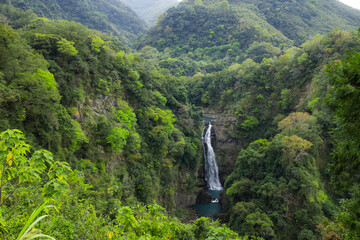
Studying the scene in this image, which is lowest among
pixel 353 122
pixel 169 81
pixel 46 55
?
pixel 169 81

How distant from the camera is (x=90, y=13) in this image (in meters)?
73.3

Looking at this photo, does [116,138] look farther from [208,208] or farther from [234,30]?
[234,30]

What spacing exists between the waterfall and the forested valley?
29.0 inches

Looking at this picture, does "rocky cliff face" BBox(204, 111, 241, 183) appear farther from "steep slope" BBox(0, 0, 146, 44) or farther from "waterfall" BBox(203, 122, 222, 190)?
"steep slope" BBox(0, 0, 146, 44)

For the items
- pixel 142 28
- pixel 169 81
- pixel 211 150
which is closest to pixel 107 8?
pixel 142 28

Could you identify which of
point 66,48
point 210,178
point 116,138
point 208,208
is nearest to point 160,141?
point 116,138

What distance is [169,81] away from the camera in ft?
114

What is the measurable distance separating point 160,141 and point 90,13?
222 feet

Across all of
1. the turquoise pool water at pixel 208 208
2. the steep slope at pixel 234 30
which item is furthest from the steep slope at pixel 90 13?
the turquoise pool water at pixel 208 208

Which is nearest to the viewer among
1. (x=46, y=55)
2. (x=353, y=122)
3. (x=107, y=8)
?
(x=353, y=122)

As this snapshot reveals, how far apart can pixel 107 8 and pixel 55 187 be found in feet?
347

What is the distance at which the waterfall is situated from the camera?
32.5 m

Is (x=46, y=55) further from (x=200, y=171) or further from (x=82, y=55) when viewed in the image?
(x=200, y=171)

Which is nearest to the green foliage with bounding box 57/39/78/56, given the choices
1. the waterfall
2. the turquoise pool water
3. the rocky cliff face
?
the turquoise pool water
